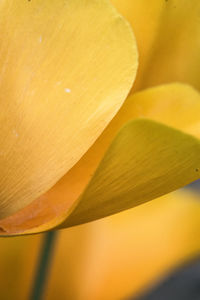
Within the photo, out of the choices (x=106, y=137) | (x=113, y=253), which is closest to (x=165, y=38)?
(x=106, y=137)

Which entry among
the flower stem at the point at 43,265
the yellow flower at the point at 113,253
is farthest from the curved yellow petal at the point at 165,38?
the yellow flower at the point at 113,253

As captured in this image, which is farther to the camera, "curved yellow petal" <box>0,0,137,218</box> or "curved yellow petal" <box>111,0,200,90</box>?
"curved yellow petal" <box>111,0,200,90</box>

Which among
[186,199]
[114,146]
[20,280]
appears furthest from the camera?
[186,199]

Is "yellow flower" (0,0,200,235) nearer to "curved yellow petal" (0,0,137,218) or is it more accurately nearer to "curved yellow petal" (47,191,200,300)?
"curved yellow petal" (0,0,137,218)

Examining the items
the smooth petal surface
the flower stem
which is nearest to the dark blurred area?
the flower stem

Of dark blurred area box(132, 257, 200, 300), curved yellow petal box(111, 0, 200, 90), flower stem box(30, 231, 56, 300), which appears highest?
curved yellow petal box(111, 0, 200, 90)

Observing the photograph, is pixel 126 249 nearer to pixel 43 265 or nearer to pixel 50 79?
pixel 43 265

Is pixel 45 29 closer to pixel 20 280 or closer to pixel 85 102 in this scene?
pixel 85 102

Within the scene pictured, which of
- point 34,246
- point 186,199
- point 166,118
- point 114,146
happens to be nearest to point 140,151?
point 114,146
